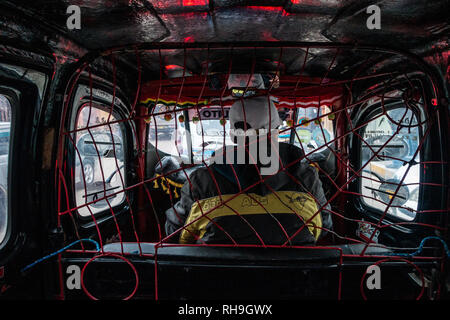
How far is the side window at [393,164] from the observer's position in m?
1.98

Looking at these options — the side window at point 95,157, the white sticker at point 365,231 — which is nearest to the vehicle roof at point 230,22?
the side window at point 95,157

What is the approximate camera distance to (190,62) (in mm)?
2121

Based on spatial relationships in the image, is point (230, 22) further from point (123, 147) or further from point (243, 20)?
point (123, 147)

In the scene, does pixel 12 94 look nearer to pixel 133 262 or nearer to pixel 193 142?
pixel 133 262

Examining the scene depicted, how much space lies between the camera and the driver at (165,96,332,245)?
4.30 feet

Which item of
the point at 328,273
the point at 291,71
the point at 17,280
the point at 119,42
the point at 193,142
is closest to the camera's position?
the point at 328,273

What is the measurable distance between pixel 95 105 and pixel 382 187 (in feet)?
9.22

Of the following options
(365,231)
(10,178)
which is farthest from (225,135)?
(365,231)

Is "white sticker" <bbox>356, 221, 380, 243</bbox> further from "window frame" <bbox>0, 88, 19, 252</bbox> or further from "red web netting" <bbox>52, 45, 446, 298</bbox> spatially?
"window frame" <bbox>0, 88, 19, 252</bbox>

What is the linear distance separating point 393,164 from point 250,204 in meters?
1.80

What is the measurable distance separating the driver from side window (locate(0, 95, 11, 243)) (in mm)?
934

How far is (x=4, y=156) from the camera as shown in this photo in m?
1.34

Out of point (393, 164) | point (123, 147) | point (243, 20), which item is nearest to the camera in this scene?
point (243, 20)
